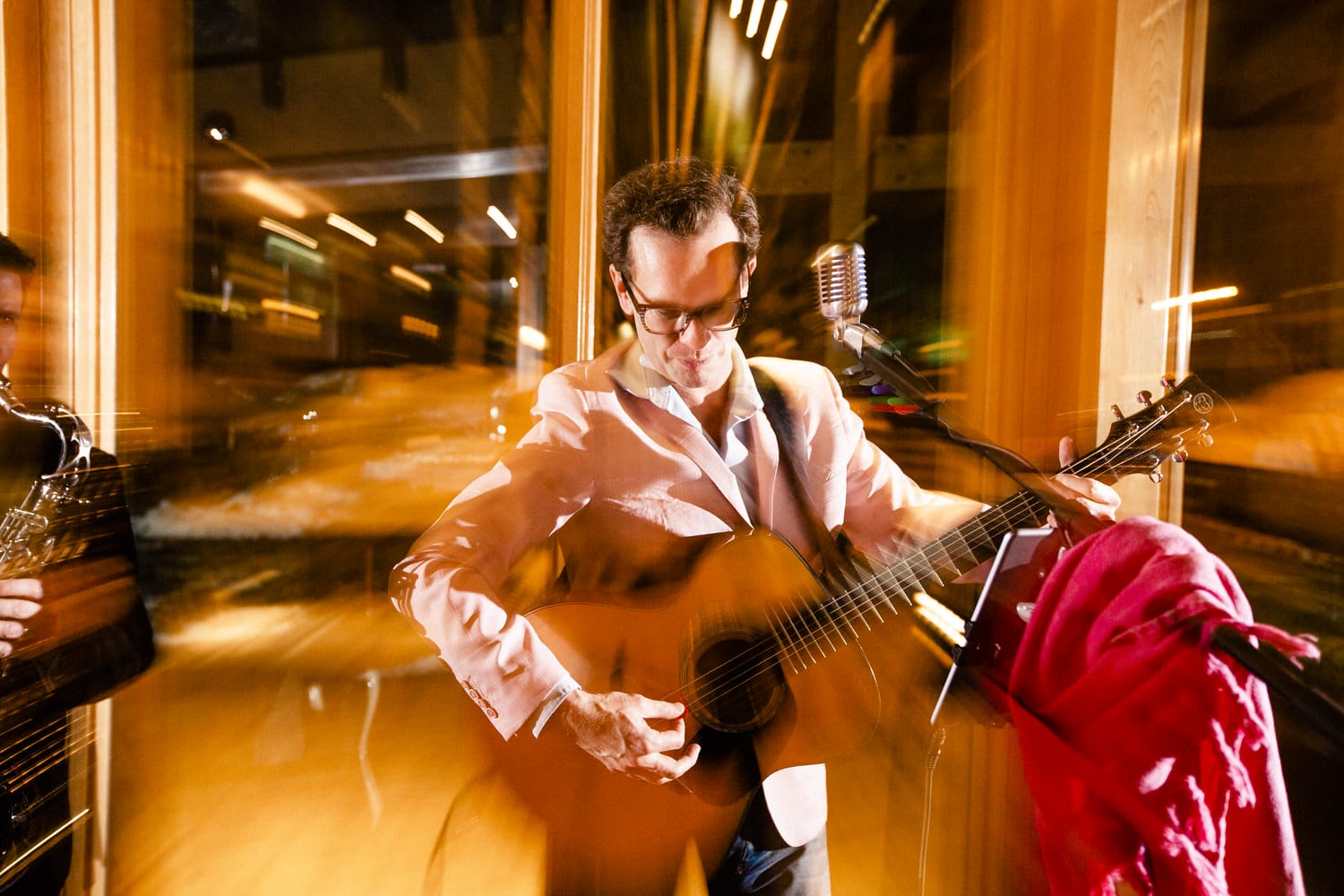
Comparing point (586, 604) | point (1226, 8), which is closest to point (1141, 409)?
point (1226, 8)

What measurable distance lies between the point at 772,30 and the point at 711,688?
107cm

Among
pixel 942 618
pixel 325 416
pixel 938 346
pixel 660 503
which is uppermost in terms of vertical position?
pixel 938 346

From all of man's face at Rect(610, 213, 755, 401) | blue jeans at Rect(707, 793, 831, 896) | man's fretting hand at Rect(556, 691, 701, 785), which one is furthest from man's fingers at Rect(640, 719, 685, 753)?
man's face at Rect(610, 213, 755, 401)

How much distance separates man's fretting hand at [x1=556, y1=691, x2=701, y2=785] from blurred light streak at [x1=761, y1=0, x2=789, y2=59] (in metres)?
1.07

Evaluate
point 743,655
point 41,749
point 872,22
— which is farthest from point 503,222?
point 41,749

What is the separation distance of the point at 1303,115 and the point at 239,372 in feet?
5.95

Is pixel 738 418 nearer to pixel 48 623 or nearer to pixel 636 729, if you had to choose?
pixel 636 729

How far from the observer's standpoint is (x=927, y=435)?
3.00 feet

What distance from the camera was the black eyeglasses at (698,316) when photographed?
2.85 feet

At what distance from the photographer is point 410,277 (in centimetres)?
102

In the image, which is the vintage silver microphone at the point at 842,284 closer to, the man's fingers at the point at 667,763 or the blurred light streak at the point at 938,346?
the blurred light streak at the point at 938,346

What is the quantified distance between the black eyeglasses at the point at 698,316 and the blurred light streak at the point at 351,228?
1.79 ft

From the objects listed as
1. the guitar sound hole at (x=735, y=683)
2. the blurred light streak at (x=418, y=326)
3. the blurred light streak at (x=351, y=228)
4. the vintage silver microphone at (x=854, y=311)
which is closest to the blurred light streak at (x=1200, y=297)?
the vintage silver microphone at (x=854, y=311)

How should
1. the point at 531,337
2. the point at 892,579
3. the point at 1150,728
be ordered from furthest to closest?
the point at 531,337 < the point at 892,579 < the point at 1150,728
